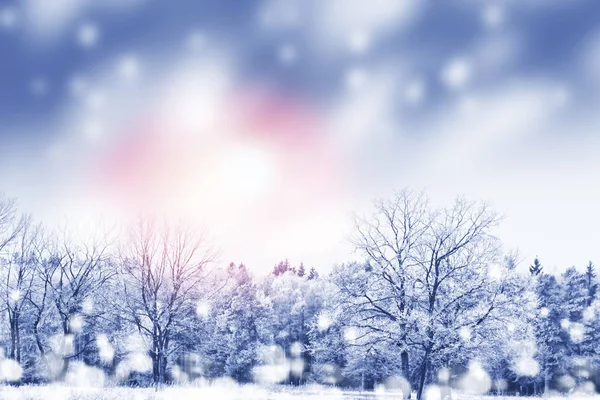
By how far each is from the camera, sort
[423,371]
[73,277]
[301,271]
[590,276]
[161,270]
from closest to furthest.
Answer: [423,371], [161,270], [73,277], [590,276], [301,271]

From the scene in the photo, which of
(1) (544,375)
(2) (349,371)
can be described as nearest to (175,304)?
(2) (349,371)

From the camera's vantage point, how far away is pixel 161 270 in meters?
29.2

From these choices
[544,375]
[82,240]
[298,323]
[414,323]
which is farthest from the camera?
[298,323]

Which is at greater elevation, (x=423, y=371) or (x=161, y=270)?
(x=161, y=270)

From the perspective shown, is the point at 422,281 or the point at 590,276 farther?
the point at 590,276

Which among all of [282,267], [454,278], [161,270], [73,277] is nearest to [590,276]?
[282,267]

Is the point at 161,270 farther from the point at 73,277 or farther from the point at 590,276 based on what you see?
the point at 590,276

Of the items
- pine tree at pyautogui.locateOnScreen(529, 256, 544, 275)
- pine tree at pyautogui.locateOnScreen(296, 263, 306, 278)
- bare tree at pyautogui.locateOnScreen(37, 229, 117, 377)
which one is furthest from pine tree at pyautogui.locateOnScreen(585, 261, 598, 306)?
bare tree at pyautogui.locateOnScreen(37, 229, 117, 377)

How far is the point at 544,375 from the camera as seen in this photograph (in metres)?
57.7

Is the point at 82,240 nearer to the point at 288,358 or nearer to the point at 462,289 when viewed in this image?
the point at 462,289

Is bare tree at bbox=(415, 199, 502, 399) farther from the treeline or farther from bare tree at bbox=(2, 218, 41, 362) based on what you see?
bare tree at bbox=(2, 218, 41, 362)

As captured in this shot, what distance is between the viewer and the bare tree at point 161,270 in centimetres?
2817

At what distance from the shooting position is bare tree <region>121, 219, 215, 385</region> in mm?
28172

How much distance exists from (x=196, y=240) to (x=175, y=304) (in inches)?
172
